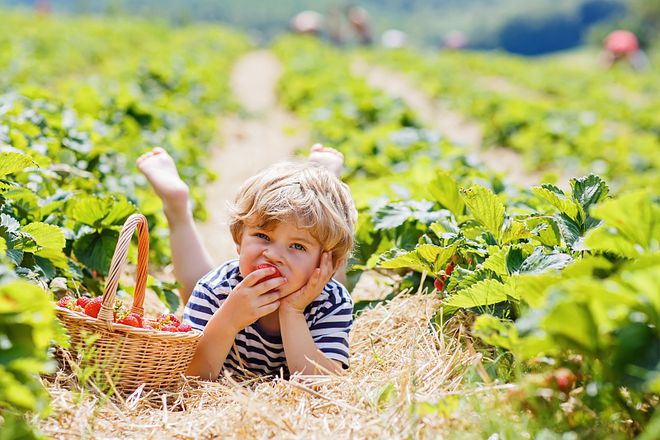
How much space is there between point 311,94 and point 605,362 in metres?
10.1

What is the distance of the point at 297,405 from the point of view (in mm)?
2248

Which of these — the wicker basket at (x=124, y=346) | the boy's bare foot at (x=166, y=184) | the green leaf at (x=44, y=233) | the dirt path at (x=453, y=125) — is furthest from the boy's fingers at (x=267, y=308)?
the dirt path at (x=453, y=125)

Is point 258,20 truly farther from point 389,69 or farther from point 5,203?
point 5,203

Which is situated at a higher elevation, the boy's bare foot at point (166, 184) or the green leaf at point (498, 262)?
the boy's bare foot at point (166, 184)

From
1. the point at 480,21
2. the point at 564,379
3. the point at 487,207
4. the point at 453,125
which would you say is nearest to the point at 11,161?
the point at 487,207

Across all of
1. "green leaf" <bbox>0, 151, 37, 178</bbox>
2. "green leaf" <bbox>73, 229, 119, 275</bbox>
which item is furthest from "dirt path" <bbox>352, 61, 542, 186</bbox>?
"green leaf" <bbox>0, 151, 37, 178</bbox>

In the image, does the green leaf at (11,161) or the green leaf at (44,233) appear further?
the green leaf at (44,233)

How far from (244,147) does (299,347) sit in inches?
265

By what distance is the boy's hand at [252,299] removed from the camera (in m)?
2.42

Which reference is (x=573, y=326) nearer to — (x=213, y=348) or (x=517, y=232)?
(x=517, y=232)

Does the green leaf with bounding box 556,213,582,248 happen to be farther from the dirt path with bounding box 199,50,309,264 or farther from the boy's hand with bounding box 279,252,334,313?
the dirt path with bounding box 199,50,309,264

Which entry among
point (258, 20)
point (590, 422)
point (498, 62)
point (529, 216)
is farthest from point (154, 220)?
point (258, 20)

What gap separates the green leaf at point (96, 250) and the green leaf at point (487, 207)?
1.42 meters

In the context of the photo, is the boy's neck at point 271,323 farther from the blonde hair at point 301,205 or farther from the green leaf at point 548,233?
the green leaf at point 548,233
